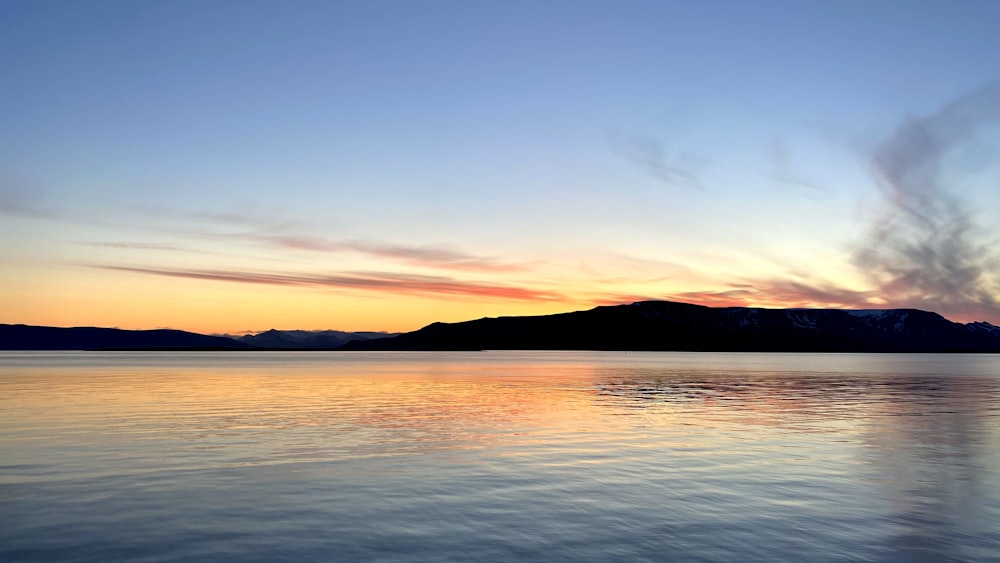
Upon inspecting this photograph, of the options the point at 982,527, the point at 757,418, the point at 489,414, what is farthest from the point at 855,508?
the point at 489,414

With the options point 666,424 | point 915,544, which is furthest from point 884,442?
point 915,544

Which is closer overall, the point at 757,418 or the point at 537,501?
the point at 537,501

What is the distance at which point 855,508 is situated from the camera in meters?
20.5

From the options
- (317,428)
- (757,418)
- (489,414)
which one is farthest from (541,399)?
(317,428)

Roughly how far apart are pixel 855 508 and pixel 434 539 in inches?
496

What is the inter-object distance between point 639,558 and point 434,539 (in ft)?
16.3

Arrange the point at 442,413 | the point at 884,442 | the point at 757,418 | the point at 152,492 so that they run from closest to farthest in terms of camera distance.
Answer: the point at 152,492 < the point at 884,442 < the point at 757,418 < the point at 442,413

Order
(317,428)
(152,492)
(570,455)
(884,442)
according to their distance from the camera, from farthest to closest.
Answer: (317,428) → (884,442) → (570,455) → (152,492)

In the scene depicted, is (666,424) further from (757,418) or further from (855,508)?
(855,508)

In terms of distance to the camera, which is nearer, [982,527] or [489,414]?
[982,527]

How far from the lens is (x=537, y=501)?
69.4 ft

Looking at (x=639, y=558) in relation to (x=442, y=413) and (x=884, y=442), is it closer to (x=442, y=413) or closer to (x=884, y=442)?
(x=884, y=442)

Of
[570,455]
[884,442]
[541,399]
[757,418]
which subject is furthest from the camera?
[541,399]

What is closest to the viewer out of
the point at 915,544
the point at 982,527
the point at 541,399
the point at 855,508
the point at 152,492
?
the point at 915,544
